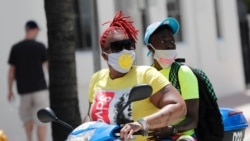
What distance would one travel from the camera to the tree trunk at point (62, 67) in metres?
7.12

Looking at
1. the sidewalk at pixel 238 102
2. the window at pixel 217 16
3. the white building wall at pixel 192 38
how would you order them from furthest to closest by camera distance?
the window at pixel 217 16 → the sidewalk at pixel 238 102 → the white building wall at pixel 192 38

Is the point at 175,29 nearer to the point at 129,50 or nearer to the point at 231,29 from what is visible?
the point at 129,50

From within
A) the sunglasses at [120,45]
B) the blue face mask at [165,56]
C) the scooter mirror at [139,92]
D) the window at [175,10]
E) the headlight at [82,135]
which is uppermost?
the window at [175,10]

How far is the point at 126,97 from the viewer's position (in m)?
4.01

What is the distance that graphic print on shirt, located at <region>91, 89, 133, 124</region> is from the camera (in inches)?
158

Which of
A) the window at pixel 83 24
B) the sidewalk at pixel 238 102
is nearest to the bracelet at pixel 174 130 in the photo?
the window at pixel 83 24

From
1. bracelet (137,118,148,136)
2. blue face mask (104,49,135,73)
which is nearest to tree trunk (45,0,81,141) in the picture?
blue face mask (104,49,135,73)

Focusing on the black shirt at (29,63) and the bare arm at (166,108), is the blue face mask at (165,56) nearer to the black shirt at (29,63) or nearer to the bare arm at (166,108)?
the bare arm at (166,108)

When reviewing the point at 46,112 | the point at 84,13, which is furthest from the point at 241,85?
the point at 46,112

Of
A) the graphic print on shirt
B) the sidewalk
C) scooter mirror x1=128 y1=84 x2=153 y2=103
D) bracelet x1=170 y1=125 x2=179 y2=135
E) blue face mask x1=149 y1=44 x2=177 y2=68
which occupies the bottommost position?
the sidewalk

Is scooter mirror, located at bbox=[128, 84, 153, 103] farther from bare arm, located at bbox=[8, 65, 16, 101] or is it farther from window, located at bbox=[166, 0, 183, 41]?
window, located at bbox=[166, 0, 183, 41]

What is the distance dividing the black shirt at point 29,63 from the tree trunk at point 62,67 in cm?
294

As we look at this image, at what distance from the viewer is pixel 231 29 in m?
20.0

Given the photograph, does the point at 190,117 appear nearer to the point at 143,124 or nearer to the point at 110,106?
the point at 110,106
